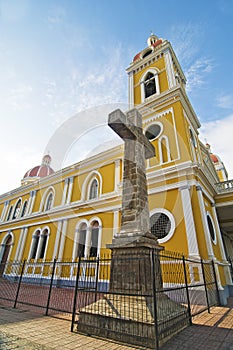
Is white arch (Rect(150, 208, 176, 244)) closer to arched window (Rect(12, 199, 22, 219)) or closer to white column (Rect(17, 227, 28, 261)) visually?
white column (Rect(17, 227, 28, 261))

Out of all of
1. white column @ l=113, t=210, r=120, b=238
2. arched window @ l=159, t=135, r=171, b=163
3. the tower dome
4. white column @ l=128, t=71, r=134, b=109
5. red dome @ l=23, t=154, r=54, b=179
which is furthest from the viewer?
red dome @ l=23, t=154, r=54, b=179

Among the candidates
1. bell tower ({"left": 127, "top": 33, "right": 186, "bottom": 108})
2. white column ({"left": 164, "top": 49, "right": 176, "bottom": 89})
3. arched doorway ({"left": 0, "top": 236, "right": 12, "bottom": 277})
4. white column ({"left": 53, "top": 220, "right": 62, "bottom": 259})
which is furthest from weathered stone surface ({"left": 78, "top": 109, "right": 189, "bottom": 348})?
arched doorway ({"left": 0, "top": 236, "right": 12, "bottom": 277})

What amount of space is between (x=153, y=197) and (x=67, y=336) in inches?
303

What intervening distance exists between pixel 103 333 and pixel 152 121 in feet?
38.5

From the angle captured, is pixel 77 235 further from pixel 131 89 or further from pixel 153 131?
pixel 131 89

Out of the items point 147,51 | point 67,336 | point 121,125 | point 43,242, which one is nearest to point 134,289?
point 67,336

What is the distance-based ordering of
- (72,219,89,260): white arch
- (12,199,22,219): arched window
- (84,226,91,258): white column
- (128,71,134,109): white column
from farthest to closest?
1. (12,199,22,219): arched window
2. (128,71,134,109): white column
3. (72,219,89,260): white arch
4. (84,226,91,258): white column

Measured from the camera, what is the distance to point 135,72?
17.0 meters

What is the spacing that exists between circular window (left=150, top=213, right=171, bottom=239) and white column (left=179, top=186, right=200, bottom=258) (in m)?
1.02

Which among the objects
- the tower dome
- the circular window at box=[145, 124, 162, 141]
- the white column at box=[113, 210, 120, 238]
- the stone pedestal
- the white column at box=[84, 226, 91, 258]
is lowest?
the stone pedestal

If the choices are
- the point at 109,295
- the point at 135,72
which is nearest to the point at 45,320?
the point at 109,295

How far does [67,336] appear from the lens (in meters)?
3.79

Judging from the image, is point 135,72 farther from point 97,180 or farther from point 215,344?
point 215,344

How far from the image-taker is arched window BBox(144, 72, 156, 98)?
15.1 meters
